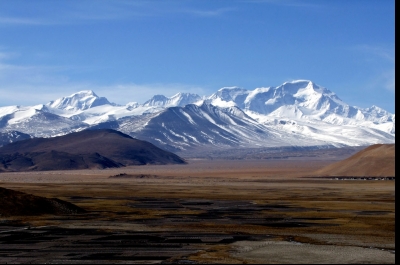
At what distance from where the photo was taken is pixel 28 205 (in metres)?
71.9

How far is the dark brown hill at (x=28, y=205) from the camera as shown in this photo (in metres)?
70.2

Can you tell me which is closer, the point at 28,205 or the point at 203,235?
the point at 203,235

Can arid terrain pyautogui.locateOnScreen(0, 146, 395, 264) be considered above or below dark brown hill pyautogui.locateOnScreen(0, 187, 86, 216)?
below

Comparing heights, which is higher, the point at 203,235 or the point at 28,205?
the point at 28,205

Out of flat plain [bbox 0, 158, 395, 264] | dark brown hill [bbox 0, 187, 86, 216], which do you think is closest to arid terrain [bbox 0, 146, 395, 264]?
flat plain [bbox 0, 158, 395, 264]

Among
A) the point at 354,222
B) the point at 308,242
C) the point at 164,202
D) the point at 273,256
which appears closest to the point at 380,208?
the point at 354,222

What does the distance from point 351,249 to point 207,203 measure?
4760 centimetres

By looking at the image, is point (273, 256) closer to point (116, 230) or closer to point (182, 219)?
point (116, 230)

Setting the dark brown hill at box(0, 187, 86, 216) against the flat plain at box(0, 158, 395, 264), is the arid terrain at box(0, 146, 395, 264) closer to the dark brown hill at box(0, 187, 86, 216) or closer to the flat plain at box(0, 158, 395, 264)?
the flat plain at box(0, 158, 395, 264)

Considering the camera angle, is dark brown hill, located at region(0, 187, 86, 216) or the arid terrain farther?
dark brown hill, located at region(0, 187, 86, 216)

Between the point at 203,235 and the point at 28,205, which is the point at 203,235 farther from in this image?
the point at 28,205

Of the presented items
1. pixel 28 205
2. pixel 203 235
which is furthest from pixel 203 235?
pixel 28 205

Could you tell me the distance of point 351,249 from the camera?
44.4m

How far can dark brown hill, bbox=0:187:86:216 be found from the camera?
7023cm
